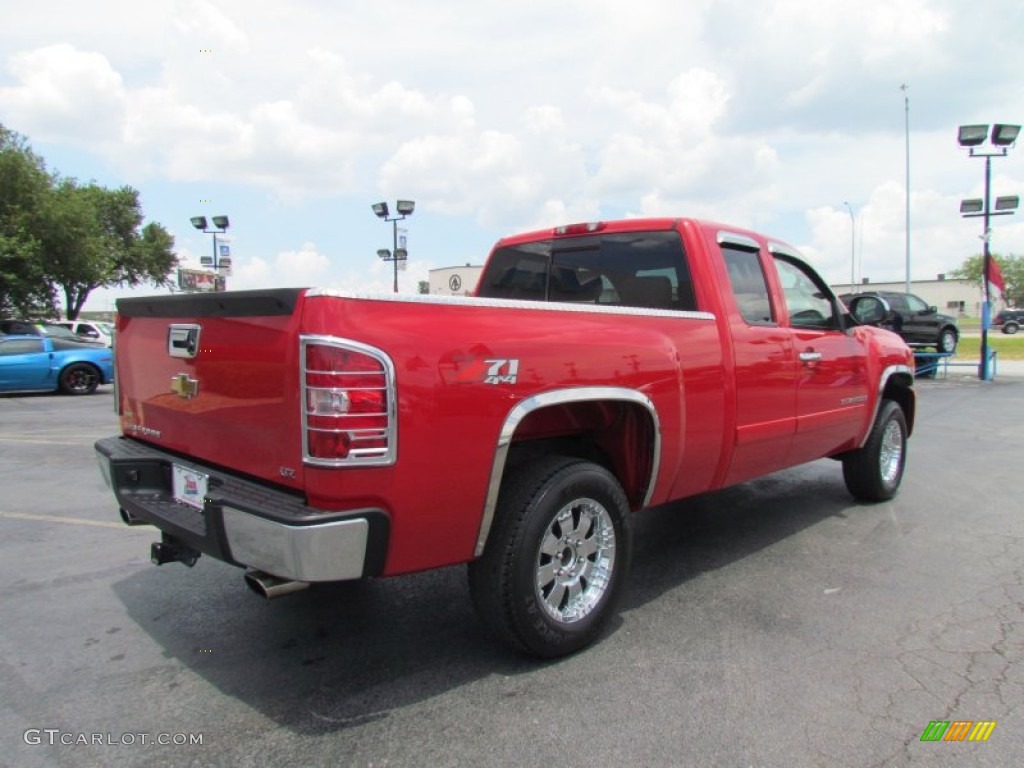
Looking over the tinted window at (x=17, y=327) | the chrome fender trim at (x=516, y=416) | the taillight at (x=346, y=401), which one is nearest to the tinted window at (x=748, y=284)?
Answer: the chrome fender trim at (x=516, y=416)

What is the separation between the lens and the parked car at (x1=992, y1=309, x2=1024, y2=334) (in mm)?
51250

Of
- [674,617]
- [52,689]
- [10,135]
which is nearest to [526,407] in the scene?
[674,617]

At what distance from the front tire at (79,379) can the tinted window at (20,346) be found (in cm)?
72

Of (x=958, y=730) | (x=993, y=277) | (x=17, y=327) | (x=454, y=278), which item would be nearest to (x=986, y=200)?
(x=993, y=277)

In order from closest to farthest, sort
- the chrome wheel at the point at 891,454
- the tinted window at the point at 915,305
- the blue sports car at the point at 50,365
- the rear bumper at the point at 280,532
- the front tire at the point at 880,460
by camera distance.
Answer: the rear bumper at the point at 280,532 → the front tire at the point at 880,460 → the chrome wheel at the point at 891,454 → the blue sports car at the point at 50,365 → the tinted window at the point at 915,305

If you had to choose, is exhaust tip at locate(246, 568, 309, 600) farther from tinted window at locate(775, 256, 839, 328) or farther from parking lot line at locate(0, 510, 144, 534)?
tinted window at locate(775, 256, 839, 328)

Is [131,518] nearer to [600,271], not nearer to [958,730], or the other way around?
[600,271]

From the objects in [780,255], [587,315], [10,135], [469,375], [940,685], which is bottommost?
[940,685]

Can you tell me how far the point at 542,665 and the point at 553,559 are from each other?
454 mm

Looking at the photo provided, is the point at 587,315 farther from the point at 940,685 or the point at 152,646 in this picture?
the point at 152,646

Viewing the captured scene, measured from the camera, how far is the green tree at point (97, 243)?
999 inches

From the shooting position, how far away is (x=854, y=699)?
2.89 meters

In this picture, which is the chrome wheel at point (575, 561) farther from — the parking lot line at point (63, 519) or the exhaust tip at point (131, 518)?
the parking lot line at point (63, 519)

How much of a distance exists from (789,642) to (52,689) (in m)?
3.18
